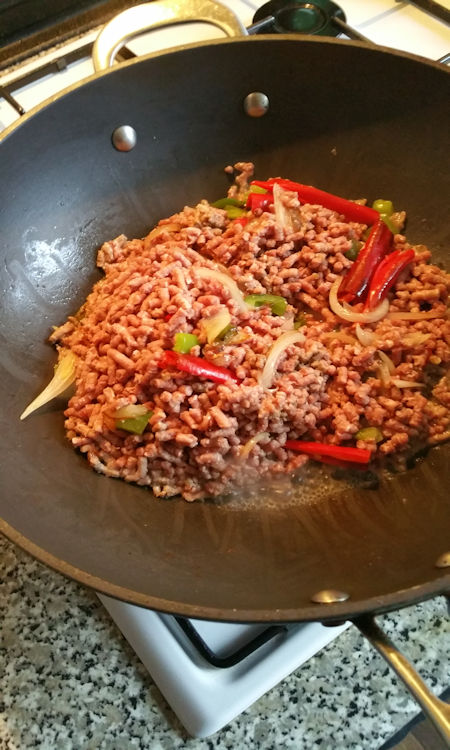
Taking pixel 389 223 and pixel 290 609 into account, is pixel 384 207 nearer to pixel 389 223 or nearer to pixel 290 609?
pixel 389 223

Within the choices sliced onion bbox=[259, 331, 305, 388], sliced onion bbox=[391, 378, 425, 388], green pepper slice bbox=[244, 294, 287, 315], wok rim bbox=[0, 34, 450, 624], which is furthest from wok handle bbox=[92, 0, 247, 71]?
wok rim bbox=[0, 34, 450, 624]

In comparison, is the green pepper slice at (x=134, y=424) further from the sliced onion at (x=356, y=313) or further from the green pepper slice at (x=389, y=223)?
the green pepper slice at (x=389, y=223)

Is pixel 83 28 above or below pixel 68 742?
above

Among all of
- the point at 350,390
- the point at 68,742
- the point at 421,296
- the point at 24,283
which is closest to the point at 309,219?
the point at 421,296

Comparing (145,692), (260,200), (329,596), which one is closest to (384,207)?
(260,200)

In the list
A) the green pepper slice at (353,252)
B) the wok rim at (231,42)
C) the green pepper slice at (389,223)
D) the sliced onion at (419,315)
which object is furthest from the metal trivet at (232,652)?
the wok rim at (231,42)

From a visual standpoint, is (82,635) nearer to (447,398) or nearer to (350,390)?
(350,390)
